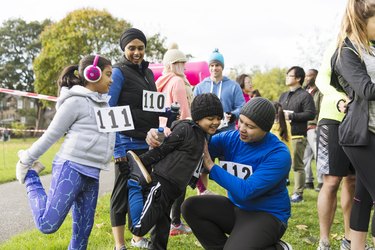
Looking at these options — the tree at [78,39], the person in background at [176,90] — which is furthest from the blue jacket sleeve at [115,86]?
the tree at [78,39]

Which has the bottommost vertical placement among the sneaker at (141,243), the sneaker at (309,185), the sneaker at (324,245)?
the sneaker at (309,185)

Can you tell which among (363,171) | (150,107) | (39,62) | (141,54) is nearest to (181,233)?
(150,107)

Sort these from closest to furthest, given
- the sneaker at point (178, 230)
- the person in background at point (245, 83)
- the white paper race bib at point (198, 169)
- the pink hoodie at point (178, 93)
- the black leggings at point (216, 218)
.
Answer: the white paper race bib at point (198, 169)
the black leggings at point (216, 218)
the sneaker at point (178, 230)
the pink hoodie at point (178, 93)
the person in background at point (245, 83)

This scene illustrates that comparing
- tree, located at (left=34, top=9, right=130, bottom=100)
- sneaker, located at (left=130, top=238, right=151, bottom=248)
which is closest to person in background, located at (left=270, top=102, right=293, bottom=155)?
sneaker, located at (left=130, top=238, right=151, bottom=248)

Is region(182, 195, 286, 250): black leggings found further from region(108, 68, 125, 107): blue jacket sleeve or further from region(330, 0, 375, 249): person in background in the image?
region(108, 68, 125, 107): blue jacket sleeve

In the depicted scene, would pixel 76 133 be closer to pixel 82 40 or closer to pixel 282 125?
pixel 282 125

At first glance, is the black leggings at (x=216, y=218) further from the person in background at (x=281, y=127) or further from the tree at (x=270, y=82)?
the tree at (x=270, y=82)

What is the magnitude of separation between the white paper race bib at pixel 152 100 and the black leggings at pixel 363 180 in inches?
60.2

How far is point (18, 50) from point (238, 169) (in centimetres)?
5634

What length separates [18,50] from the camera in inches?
2136

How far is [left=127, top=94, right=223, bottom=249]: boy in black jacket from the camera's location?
2.84 metres

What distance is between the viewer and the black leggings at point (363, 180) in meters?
2.70

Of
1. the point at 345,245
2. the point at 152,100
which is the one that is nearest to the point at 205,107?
the point at 152,100

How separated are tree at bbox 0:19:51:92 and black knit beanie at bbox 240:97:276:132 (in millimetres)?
53902
